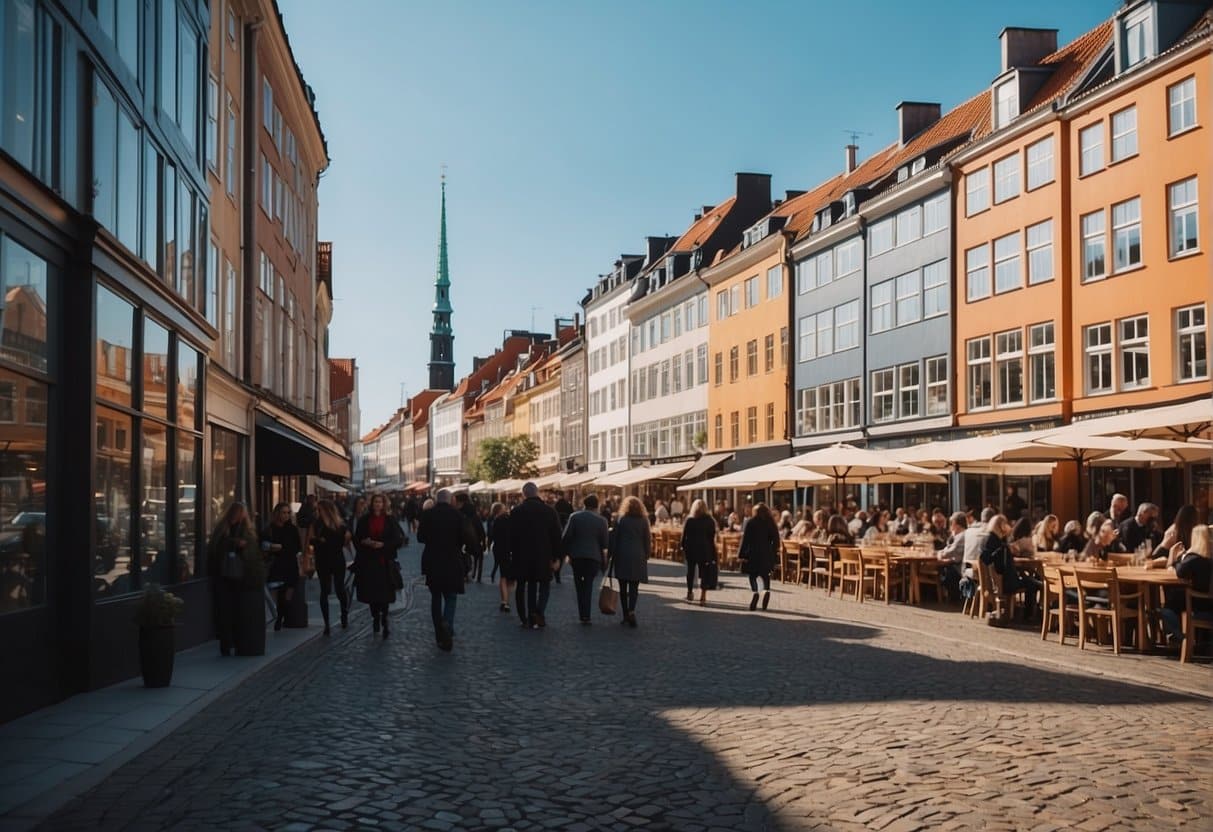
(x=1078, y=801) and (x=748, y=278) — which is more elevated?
(x=748, y=278)

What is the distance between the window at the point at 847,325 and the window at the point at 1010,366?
902 centimetres

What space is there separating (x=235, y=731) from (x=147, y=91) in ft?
25.2

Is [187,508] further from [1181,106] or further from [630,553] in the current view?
[1181,106]

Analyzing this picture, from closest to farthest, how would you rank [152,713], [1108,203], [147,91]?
[152,713], [147,91], [1108,203]

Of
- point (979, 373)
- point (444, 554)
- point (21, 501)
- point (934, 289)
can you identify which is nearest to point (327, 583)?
point (444, 554)

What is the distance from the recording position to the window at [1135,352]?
31391 mm

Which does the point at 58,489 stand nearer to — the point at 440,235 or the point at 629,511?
the point at 629,511

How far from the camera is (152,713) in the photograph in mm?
10477

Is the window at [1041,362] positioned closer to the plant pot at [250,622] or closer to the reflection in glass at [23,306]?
the plant pot at [250,622]

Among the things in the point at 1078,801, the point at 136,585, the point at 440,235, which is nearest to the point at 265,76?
the point at 136,585

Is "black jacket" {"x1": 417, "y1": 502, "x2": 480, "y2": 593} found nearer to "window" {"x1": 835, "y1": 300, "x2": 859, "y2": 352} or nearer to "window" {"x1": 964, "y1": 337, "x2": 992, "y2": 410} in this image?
"window" {"x1": 964, "y1": 337, "x2": 992, "y2": 410}

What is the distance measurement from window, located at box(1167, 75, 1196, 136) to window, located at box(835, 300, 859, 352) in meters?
16.4

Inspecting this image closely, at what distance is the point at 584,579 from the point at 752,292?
39740 millimetres

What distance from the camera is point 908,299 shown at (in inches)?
1682
